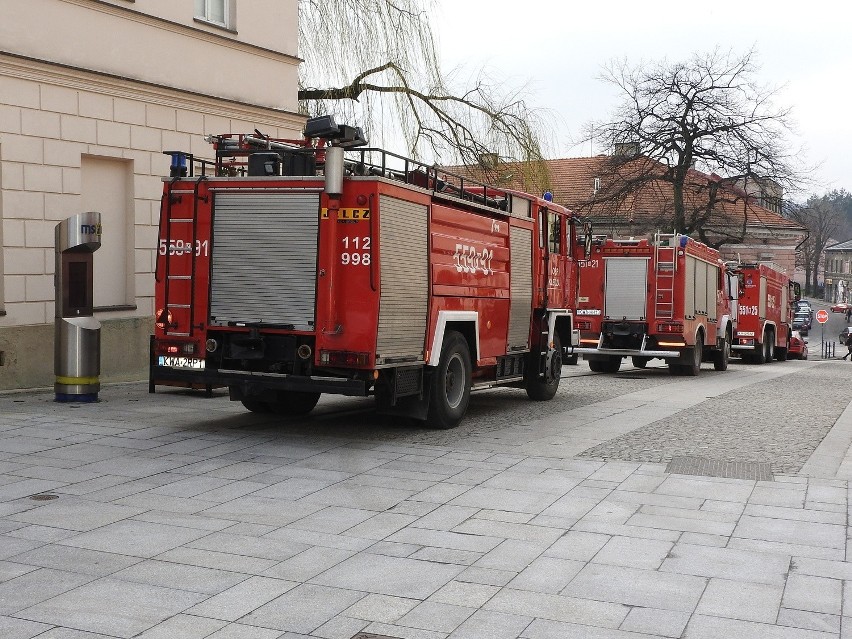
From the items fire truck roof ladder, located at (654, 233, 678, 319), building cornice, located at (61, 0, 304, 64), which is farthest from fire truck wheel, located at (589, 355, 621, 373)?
building cornice, located at (61, 0, 304, 64)

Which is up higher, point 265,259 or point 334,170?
point 334,170

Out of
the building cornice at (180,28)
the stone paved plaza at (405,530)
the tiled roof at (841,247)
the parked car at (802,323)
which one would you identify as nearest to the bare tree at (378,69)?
the building cornice at (180,28)

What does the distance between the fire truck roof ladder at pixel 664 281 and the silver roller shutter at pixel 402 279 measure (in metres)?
13.0

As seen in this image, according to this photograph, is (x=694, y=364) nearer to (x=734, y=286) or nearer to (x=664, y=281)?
(x=664, y=281)

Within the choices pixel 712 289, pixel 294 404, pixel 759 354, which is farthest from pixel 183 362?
pixel 759 354

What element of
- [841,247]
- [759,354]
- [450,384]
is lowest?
[759,354]

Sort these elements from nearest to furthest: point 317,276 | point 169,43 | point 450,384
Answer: point 317,276 → point 450,384 → point 169,43

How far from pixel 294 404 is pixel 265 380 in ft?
6.95

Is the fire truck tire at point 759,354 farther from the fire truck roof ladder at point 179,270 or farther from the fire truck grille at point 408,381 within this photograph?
the fire truck roof ladder at point 179,270

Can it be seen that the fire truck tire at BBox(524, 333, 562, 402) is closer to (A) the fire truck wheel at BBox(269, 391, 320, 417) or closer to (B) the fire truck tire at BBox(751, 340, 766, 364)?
(A) the fire truck wheel at BBox(269, 391, 320, 417)

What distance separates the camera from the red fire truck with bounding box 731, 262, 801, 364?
32094 mm

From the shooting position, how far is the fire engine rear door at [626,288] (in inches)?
899

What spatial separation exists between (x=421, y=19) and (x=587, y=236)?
6634 mm

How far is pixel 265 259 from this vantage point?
33.4 ft
